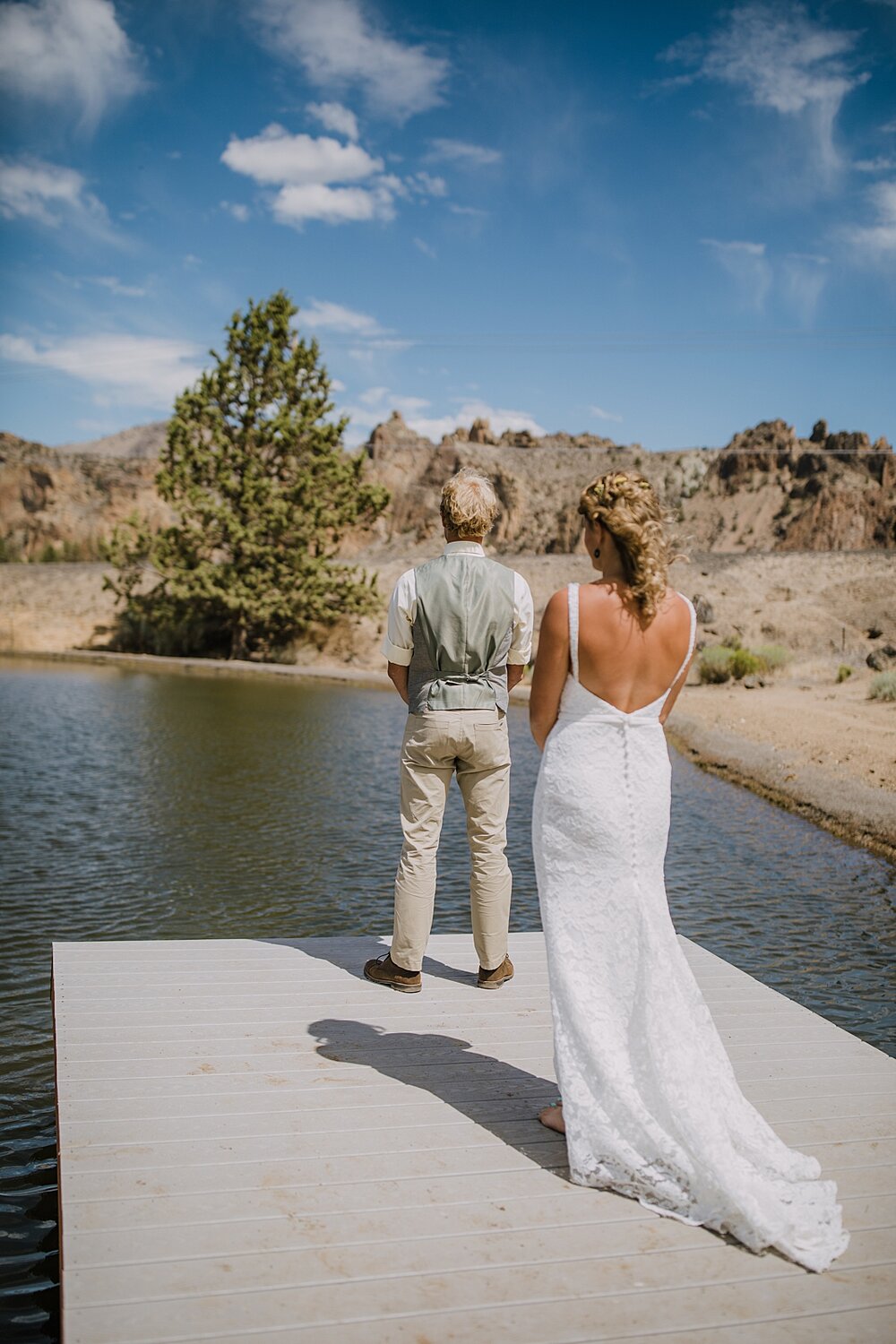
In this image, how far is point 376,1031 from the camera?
13.4 ft

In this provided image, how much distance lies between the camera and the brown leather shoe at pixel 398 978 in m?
4.48

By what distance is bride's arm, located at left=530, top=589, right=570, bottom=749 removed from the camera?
9.60 feet

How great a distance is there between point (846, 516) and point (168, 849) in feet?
170

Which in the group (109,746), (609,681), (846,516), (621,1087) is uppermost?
(846,516)

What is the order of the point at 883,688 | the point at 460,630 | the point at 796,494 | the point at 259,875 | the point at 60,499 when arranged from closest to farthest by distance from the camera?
the point at 460,630
the point at 259,875
the point at 883,688
the point at 796,494
the point at 60,499

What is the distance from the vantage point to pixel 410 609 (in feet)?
13.1

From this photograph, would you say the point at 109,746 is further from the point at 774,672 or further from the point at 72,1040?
the point at 774,672

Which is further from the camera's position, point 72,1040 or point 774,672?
point 774,672

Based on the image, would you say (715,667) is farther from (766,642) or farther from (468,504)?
(468,504)

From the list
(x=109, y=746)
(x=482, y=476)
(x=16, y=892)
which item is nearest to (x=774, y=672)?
(x=109, y=746)

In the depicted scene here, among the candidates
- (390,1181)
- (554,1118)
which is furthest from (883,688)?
(390,1181)

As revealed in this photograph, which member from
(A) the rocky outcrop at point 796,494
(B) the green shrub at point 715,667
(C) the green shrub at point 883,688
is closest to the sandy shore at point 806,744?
(C) the green shrub at point 883,688

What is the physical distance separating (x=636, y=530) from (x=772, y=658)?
21799 mm

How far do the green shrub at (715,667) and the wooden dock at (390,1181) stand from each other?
18.6 meters
